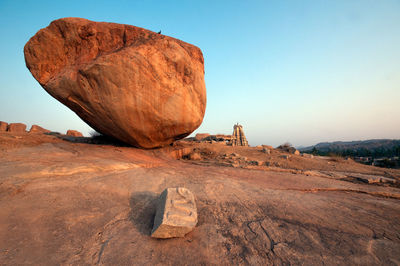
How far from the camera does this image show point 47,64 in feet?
14.4

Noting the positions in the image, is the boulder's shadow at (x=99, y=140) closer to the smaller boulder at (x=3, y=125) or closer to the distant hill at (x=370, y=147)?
the smaller boulder at (x=3, y=125)

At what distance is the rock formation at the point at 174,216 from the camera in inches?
58.8

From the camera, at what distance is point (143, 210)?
1966 mm

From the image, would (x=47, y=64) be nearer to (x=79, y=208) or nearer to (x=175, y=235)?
(x=79, y=208)

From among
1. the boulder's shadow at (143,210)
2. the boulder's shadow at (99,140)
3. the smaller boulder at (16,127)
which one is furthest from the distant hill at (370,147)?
the smaller boulder at (16,127)

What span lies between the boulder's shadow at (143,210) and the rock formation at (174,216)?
153mm

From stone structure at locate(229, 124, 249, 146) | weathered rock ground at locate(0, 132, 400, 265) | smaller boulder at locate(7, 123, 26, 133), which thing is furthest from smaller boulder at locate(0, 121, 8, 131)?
stone structure at locate(229, 124, 249, 146)

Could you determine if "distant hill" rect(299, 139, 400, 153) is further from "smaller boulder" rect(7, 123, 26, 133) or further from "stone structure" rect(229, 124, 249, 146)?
"smaller boulder" rect(7, 123, 26, 133)

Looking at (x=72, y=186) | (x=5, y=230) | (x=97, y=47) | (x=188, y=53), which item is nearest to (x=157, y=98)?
(x=188, y=53)

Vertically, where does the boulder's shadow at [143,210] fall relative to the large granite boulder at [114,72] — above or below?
below

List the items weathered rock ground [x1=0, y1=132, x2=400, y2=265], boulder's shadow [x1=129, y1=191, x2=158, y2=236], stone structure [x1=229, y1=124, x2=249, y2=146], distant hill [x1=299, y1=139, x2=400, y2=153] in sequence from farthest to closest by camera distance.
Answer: distant hill [x1=299, y1=139, x2=400, y2=153] → stone structure [x1=229, y1=124, x2=249, y2=146] → boulder's shadow [x1=129, y1=191, x2=158, y2=236] → weathered rock ground [x1=0, y1=132, x2=400, y2=265]

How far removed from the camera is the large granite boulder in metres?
3.92

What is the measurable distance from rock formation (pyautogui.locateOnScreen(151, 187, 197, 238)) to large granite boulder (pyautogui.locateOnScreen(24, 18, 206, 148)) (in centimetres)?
303

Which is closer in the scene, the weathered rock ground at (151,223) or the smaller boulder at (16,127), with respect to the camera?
the weathered rock ground at (151,223)
